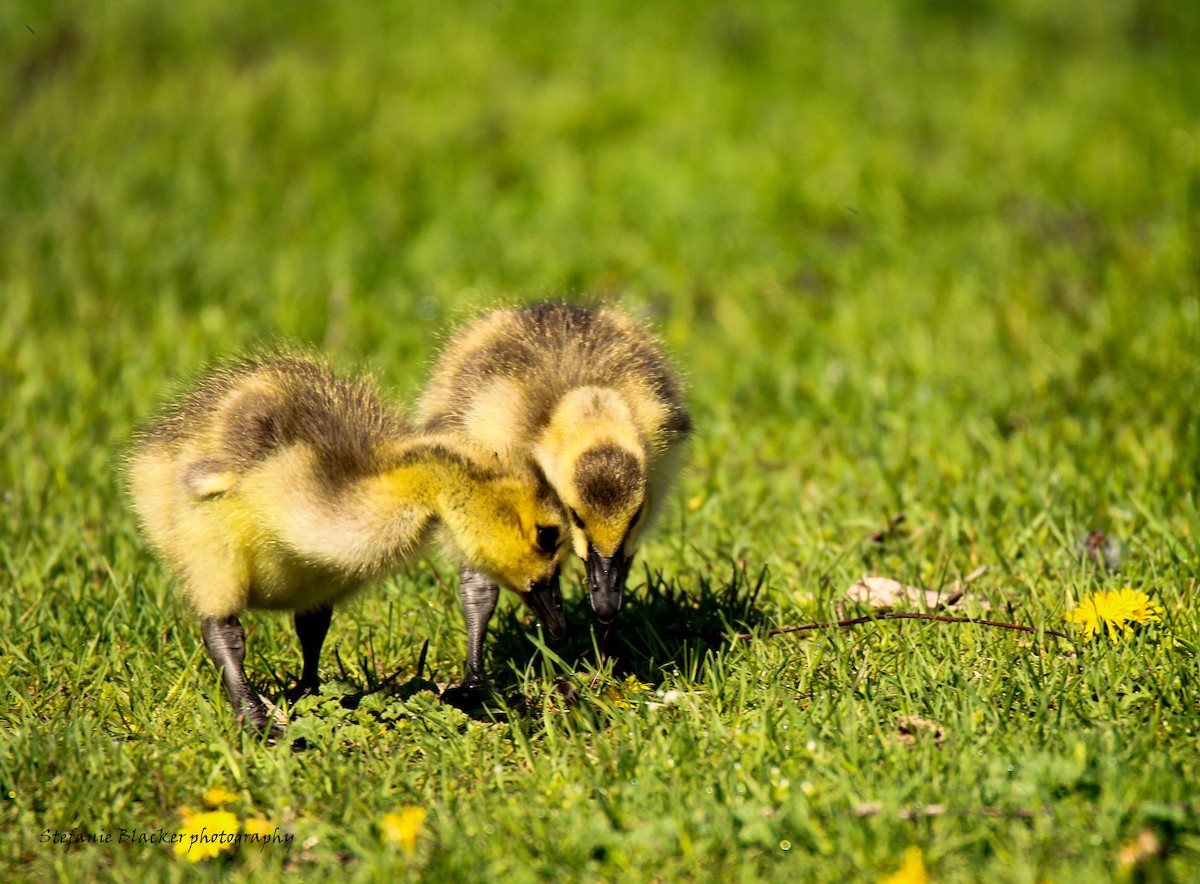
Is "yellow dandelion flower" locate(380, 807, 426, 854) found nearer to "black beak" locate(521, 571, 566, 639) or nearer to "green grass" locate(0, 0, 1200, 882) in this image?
"green grass" locate(0, 0, 1200, 882)

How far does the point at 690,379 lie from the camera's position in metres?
6.69

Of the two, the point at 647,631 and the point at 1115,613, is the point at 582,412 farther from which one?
the point at 1115,613

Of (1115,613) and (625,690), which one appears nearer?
(625,690)

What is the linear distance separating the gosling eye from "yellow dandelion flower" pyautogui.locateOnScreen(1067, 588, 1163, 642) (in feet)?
5.42

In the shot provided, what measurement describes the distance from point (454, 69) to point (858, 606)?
6.66m

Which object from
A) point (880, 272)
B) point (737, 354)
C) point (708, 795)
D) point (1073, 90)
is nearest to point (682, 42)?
point (1073, 90)

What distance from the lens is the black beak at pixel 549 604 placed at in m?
3.98

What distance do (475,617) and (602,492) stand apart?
75cm

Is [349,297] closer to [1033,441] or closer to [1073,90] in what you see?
[1033,441]

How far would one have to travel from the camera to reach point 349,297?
770 centimetres

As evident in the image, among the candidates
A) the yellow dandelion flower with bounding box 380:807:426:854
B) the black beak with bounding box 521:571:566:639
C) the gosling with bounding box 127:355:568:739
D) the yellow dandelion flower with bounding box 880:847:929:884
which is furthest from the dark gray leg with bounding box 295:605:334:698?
the yellow dandelion flower with bounding box 880:847:929:884

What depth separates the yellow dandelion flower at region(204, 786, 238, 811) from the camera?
3.54 meters

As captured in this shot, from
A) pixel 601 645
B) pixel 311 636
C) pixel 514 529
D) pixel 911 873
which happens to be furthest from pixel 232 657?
pixel 911 873

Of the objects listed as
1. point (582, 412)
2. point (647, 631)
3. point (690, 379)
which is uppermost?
point (582, 412)
